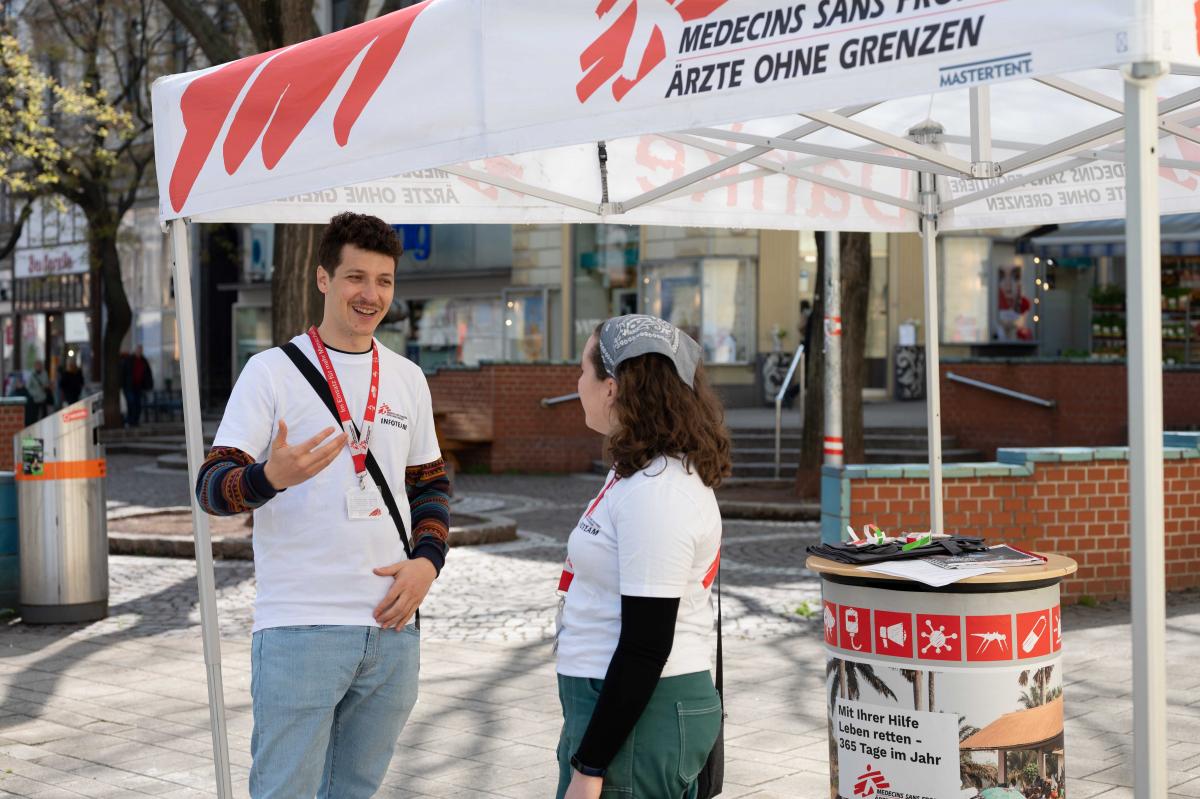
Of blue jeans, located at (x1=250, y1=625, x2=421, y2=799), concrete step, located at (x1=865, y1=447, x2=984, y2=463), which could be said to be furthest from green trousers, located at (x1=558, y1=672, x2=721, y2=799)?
concrete step, located at (x1=865, y1=447, x2=984, y2=463)

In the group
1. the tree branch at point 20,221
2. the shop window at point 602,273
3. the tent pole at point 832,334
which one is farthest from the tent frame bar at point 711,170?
Result: the shop window at point 602,273

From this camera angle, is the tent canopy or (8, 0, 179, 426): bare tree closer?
the tent canopy

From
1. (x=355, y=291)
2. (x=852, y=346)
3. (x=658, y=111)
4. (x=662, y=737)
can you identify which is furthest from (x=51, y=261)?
(x=662, y=737)

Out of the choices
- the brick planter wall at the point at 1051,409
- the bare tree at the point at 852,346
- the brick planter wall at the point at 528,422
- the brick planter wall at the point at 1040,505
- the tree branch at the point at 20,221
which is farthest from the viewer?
the tree branch at the point at 20,221

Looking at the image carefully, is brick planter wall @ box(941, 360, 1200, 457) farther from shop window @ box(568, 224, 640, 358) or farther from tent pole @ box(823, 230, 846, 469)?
shop window @ box(568, 224, 640, 358)

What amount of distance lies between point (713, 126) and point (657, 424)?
57.8 inches

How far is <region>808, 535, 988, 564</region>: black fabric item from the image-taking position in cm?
418

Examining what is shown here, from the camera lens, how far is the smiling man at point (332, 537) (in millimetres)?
3410

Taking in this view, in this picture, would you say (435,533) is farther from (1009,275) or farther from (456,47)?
(1009,275)

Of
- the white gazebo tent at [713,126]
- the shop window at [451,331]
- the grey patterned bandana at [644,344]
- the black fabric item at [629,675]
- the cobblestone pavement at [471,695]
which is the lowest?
the cobblestone pavement at [471,695]

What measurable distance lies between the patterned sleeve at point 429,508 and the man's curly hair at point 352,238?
61 cm

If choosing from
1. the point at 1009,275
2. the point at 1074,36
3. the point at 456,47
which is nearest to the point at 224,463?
the point at 456,47

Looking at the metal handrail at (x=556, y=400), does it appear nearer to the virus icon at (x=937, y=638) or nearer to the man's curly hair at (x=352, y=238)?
the virus icon at (x=937, y=638)

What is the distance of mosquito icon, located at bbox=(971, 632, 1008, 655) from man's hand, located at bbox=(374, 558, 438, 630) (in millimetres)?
1534
